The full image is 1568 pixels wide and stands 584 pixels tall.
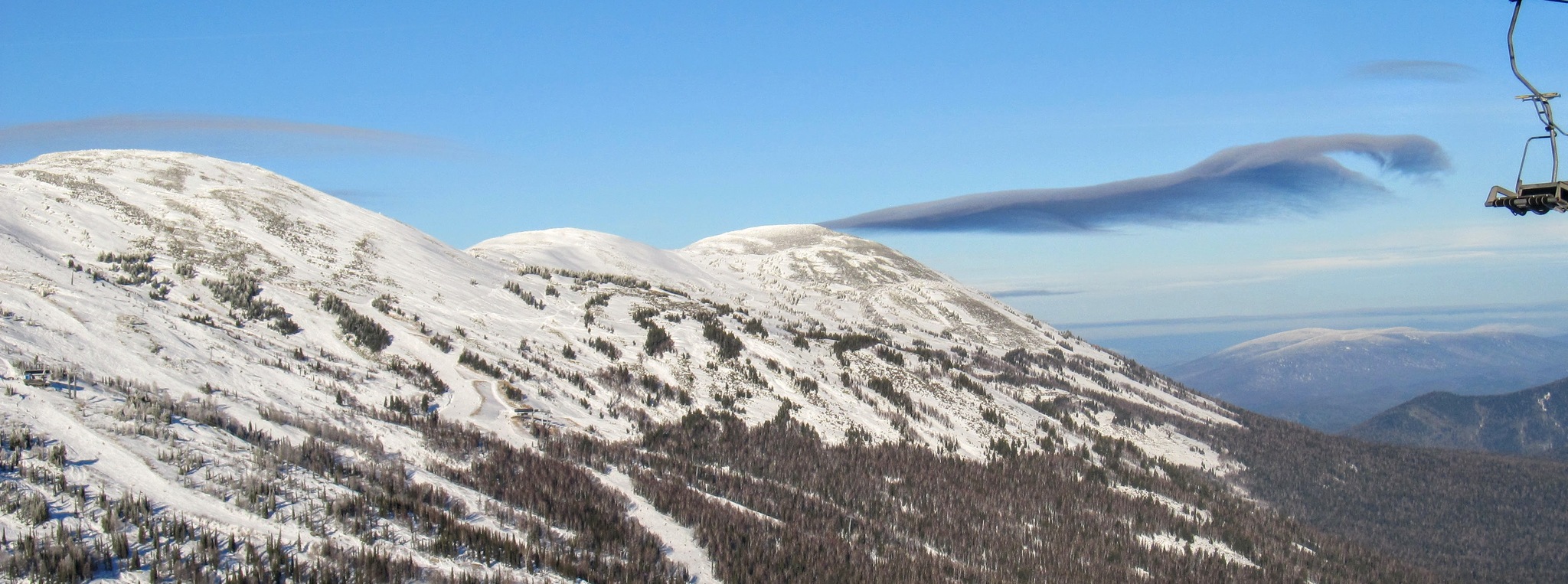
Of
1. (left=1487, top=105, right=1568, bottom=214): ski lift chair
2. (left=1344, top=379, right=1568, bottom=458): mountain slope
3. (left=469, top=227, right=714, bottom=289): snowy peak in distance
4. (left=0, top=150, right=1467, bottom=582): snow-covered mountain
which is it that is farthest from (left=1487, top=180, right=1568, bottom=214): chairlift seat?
(left=1344, top=379, right=1568, bottom=458): mountain slope

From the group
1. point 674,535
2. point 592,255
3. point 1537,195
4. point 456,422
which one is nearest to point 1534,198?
point 1537,195

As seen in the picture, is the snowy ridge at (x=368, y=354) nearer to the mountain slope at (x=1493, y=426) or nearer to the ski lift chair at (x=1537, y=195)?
the ski lift chair at (x=1537, y=195)

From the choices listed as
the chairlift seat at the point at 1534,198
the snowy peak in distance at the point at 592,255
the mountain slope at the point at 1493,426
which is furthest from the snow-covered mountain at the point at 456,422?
the mountain slope at the point at 1493,426

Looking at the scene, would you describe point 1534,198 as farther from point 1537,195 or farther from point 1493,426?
point 1493,426

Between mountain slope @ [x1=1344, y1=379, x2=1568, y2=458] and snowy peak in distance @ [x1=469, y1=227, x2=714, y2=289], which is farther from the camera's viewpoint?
Result: mountain slope @ [x1=1344, y1=379, x2=1568, y2=458]

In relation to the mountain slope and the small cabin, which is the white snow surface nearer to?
the small cabin

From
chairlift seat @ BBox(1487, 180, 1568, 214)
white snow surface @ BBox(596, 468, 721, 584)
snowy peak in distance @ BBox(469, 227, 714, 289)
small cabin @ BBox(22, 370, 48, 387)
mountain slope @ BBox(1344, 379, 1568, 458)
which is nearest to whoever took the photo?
chairlift seat @ BBox(1487, 180, 1568, 214)
